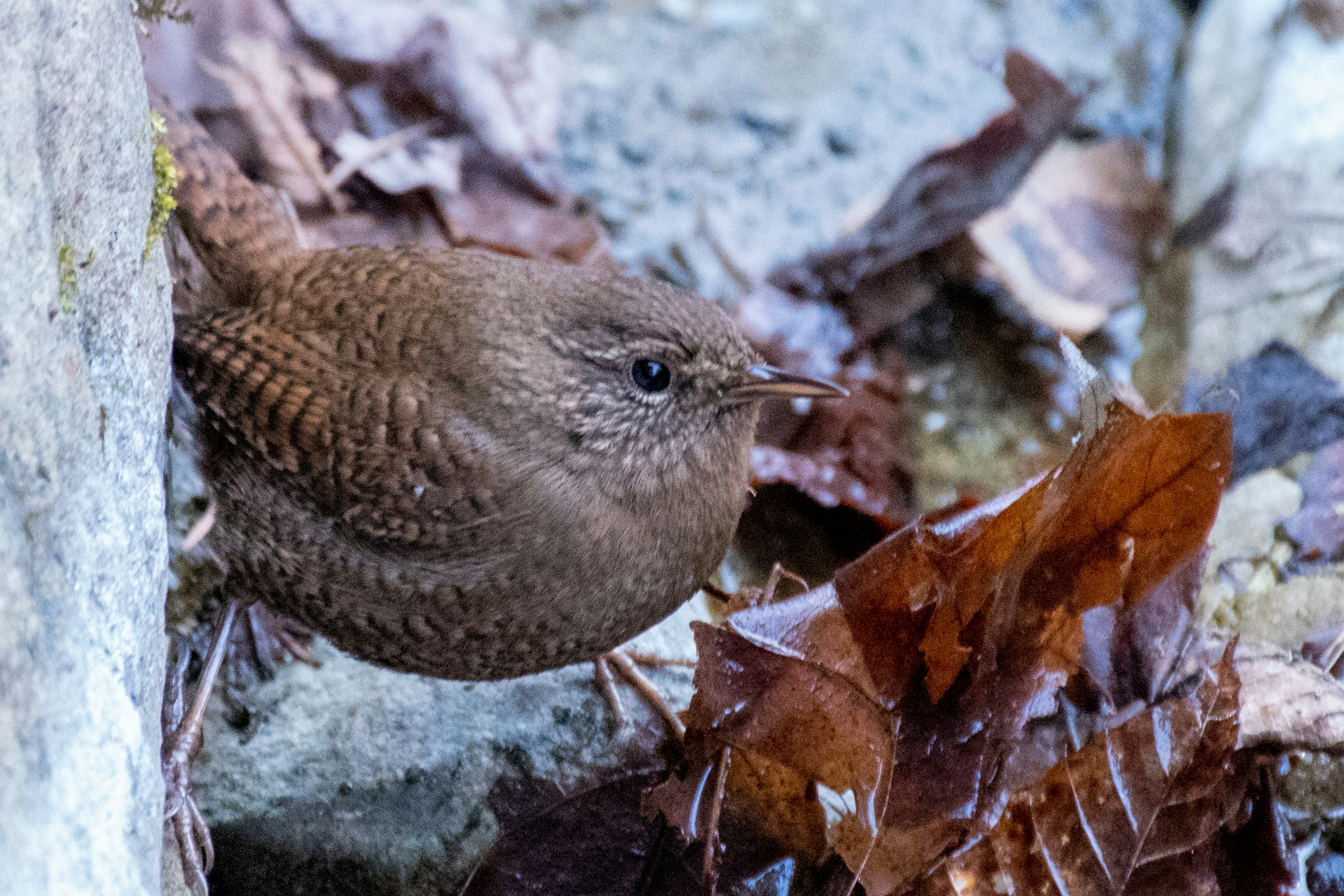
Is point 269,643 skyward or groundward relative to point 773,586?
groundward

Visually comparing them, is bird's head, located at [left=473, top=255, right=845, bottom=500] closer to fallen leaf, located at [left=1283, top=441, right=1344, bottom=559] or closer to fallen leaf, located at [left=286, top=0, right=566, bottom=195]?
fallen leaf, located at [left=1283, top=441, right=1344, bottom=559]

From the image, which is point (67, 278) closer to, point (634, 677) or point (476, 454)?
point (476, 454)

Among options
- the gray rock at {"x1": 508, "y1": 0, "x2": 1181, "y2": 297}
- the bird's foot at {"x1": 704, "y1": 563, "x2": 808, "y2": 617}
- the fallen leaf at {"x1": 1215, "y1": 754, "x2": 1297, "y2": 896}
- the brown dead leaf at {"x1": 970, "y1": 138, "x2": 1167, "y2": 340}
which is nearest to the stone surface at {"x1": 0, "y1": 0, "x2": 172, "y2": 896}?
the bird's foot at {"x1": 704, "y1": 563, "x2": 808, "y2": 617}

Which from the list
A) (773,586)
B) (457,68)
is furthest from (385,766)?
(457,68)

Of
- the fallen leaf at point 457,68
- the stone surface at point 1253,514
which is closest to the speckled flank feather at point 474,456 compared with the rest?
the stone surface at point 1253,514

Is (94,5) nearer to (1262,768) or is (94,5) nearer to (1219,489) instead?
(1219,489)

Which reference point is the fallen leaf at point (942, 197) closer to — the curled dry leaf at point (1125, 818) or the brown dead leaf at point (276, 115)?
the brown dead leaf at point (276, 115)

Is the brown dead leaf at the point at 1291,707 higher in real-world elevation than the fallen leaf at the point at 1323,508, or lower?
higher
